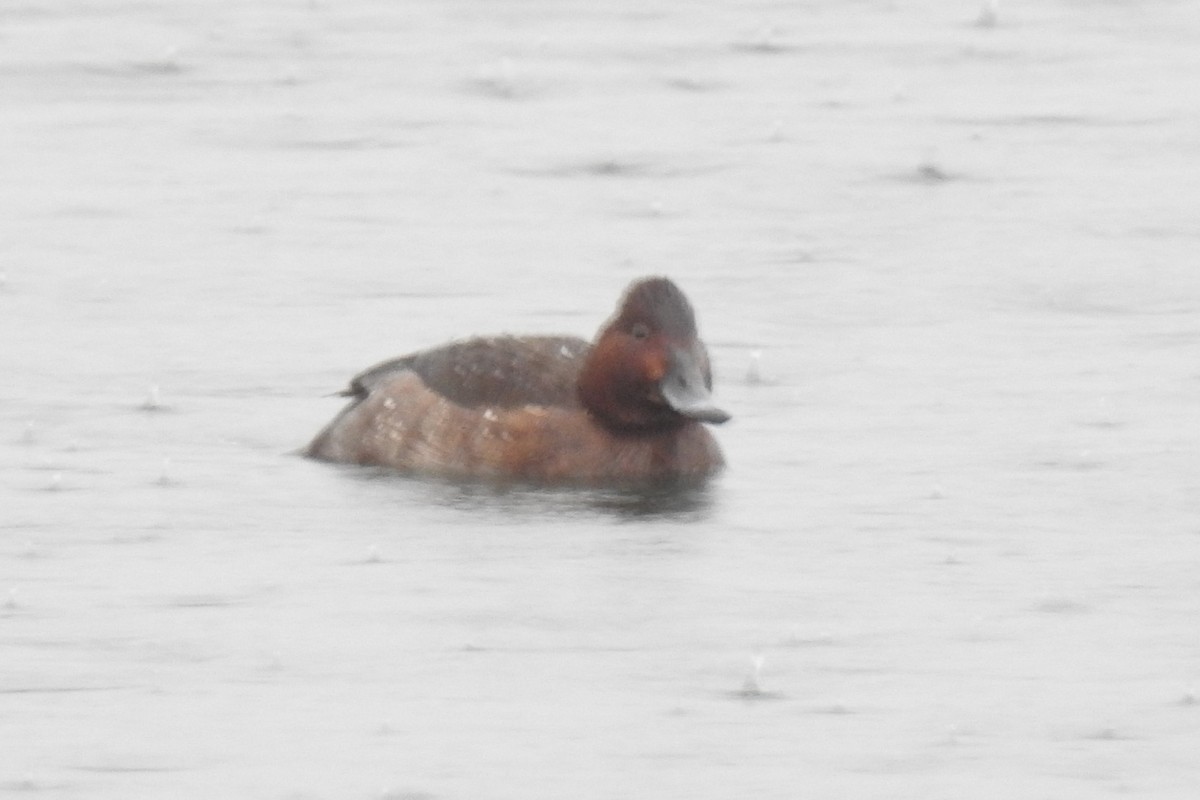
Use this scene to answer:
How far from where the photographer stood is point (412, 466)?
15.0m

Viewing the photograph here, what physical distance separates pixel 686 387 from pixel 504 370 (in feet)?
2.64

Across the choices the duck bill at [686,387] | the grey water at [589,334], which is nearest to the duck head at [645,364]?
the duck bill at [686,387]

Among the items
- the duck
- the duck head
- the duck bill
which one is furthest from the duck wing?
the duck bill

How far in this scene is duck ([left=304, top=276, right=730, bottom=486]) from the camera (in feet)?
48.5

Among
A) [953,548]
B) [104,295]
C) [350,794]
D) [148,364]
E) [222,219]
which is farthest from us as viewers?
[222,219]

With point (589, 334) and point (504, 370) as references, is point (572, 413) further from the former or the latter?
point (589, 334)

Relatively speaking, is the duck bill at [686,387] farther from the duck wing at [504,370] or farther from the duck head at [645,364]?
the duck wing at [504,370]

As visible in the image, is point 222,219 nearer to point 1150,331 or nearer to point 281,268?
point 281,268

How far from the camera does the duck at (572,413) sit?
14.8m

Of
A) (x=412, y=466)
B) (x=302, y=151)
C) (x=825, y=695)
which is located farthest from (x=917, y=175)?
(x=825, y=695)

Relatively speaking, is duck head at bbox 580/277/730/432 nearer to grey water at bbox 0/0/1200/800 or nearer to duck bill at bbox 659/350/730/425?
duck bill at bbox 659/350/730/425

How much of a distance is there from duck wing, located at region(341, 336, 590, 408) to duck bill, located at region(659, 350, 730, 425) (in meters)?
0.46

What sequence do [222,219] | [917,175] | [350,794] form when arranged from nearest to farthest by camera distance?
[350,794] → [222,219] → [917,175]

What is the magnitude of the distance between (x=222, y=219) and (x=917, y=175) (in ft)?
14.8
